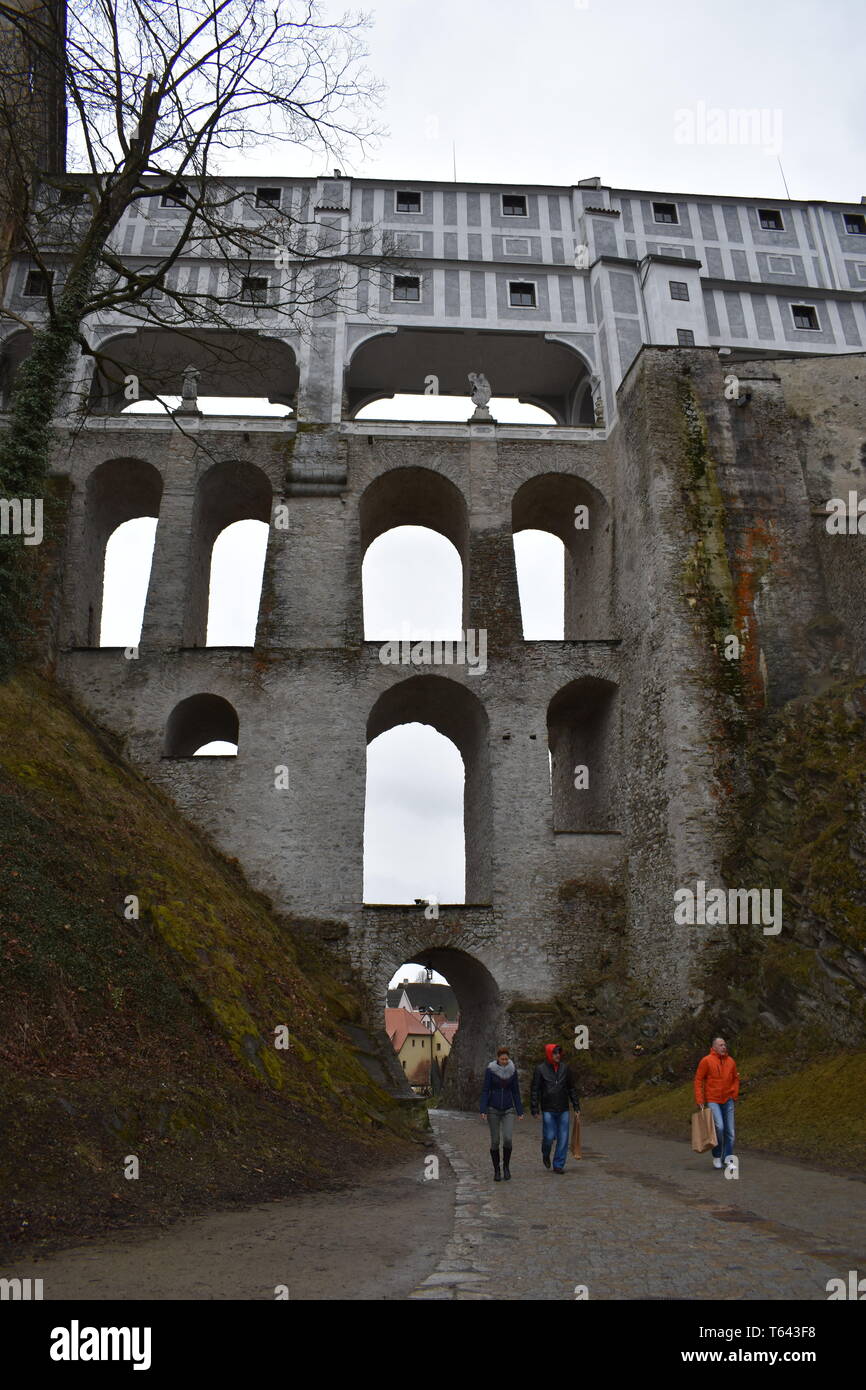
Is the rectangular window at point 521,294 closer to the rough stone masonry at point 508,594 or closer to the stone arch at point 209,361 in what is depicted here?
the rough stone masonry at point 508,594

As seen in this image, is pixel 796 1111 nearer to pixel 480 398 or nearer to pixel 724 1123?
pixel 724 1123

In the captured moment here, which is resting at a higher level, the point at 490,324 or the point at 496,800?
the point at 490,324

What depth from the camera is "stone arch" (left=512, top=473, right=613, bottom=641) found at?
86.5ft

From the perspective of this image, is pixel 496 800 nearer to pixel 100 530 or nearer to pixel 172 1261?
pixel 100 530

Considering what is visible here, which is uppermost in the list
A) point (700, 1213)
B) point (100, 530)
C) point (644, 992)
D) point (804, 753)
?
point (100, 530)

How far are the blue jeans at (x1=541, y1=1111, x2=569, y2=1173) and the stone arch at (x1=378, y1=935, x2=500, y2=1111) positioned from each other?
966 cm

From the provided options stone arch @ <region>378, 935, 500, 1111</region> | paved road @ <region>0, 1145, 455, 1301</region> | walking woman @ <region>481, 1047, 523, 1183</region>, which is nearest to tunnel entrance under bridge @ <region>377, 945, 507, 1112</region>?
stone arch @ <region>378, 935, 500, 1111</region>

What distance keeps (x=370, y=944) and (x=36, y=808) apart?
10.6 meters

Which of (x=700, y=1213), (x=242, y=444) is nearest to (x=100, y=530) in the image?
(x=242, y=444)

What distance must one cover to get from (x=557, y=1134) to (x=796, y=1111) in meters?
4.15

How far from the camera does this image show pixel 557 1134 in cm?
1089

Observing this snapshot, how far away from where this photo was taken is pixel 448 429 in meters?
27.4

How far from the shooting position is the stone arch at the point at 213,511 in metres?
26.4

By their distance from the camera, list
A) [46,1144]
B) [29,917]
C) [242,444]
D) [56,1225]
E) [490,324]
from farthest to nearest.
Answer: [490,324]
[242,444]
[29,917]
[46,1144]
[56,1225]
